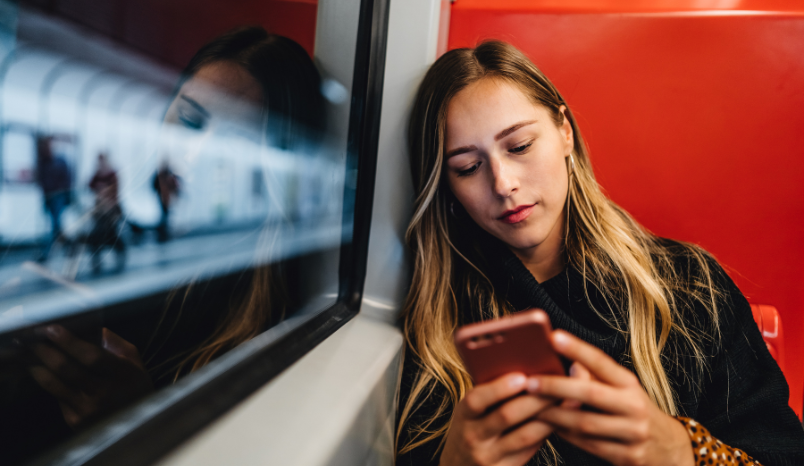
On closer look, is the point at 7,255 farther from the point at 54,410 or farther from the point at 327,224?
the point at 327,224

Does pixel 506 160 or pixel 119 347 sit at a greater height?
pixel 506 160

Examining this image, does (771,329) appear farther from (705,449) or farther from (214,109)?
(214,109)

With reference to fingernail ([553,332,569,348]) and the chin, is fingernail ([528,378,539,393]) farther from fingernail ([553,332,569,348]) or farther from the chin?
the chin

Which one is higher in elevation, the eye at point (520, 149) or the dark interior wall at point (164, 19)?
the dark interior wall at point (164, 19)

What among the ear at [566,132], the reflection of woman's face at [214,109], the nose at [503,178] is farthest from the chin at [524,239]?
the reflection of woman's face at [214,109]

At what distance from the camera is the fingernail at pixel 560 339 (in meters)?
0.41

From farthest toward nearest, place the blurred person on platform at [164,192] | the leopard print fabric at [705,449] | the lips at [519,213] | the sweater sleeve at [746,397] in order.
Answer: the lips at [519,213], the sweater sleeve at [746,397], the leopard print fabric at [705,449], the blurred person on platform at [164,192]

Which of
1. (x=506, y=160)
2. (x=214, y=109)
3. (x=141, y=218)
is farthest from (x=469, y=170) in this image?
(x=141, y=218)

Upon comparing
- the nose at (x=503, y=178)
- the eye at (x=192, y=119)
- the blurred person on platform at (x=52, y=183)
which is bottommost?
the blurred person on platform at (x=52, y=183)

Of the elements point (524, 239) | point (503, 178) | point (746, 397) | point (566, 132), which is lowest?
point (746, 397)

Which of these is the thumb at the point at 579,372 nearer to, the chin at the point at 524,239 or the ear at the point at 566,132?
the chin at the point at 524,239

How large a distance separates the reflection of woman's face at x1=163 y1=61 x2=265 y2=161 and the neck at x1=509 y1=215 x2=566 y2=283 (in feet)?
2.41

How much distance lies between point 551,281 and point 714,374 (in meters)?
0.40

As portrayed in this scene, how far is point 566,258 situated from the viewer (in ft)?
3.47
